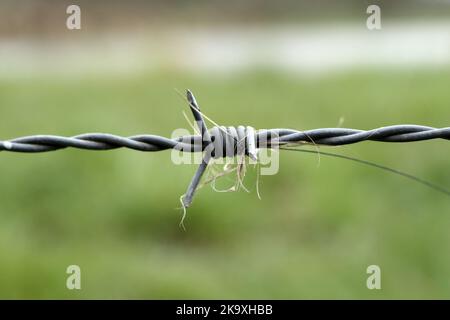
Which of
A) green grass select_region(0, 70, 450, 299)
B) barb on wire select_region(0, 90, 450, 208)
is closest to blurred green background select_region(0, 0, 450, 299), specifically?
green grass select_region(0, 70, 450, 299)

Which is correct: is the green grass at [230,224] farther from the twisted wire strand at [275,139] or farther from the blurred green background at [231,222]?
the twisted wire strand at [275,139]

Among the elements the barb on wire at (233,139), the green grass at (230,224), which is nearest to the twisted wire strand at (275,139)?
the barb on wire at (233,139)

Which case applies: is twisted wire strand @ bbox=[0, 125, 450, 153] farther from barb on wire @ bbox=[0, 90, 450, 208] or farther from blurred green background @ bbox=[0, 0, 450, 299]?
blurred green background @ bbox=[0, 0, 450, 299]

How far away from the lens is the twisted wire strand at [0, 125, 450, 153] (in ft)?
5.05

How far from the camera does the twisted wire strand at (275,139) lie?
154 cm

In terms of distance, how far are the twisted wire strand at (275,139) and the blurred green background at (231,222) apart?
4.48 ft

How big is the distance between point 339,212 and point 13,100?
312 centimetres

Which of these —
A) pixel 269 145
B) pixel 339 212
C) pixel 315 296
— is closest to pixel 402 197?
pixel 339 212

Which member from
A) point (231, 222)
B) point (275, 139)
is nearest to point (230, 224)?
point (231, 222)

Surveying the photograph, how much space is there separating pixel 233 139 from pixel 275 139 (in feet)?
0.32

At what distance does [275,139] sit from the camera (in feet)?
5.11

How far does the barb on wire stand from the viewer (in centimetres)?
150

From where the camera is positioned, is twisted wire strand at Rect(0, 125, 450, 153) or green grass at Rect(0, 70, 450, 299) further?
green grass at Rect(0, 70, 450, 299)

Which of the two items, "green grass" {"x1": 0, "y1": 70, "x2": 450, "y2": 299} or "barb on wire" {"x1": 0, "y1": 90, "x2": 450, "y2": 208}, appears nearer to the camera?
"barb on wire" {"x1": 0, "y1": 90, "x2": 450, "y2": 208}
